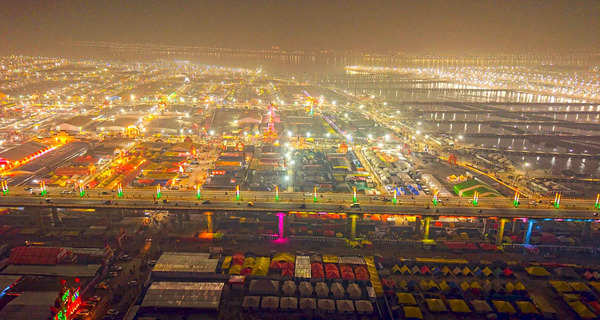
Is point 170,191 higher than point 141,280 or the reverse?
higher

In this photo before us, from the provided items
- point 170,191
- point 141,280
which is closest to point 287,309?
point 141,280

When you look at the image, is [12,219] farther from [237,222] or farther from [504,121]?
[504,121]

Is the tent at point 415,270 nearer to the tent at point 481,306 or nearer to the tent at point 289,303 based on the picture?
the tent at point 481,306

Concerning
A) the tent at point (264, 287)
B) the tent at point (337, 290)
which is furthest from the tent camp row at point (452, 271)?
the tent at point (264, 287)

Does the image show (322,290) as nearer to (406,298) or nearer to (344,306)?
(344,306)

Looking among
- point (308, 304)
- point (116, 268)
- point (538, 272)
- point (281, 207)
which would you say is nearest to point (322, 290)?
point (308, 304)
